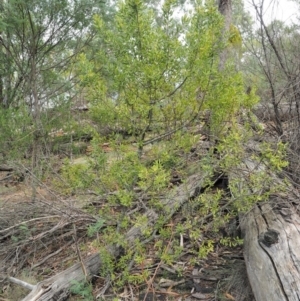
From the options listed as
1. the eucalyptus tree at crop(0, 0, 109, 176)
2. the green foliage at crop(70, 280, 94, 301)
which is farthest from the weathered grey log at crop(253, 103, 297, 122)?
the green foliage at crop(70, 280, 94, 301)

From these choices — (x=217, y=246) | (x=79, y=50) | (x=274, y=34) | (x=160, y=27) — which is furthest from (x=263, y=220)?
(x=79, y=50)

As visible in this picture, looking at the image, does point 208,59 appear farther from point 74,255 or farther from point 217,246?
point 74,255

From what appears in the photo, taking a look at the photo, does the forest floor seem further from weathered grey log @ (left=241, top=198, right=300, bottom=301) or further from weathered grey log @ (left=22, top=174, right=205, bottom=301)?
weathered grey log @ (left=241, top=198, right=300, bottom=301)

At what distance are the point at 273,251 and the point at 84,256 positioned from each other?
1955 mm

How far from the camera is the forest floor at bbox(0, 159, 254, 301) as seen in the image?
313 cm

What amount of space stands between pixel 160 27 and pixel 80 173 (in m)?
1.44

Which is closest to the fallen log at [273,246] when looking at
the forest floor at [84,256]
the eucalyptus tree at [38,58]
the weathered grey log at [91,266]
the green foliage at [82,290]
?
the forest floor at [84,256]

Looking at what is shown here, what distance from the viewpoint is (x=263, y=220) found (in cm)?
318

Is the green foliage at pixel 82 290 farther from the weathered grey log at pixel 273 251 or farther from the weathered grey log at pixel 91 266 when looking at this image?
the weathered grey log at pixel 273 251

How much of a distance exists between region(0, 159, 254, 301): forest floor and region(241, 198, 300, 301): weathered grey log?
35 centimetres

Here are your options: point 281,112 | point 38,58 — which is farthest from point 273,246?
point 38,58

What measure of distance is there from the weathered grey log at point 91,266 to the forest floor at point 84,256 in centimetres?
14

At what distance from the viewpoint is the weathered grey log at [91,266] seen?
9.87 ft

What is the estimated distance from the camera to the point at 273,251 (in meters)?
2.71
